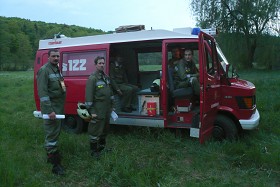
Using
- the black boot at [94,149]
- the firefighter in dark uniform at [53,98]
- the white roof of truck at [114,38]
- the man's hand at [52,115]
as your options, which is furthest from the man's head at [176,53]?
the man's hand at [52,115]

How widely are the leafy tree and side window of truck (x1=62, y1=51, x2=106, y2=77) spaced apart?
23.8 m

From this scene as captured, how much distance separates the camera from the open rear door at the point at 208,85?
5.57 metres

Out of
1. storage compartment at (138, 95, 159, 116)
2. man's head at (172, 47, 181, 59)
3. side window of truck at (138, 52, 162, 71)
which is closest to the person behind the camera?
storage compartment at (138, 95, 159, 116)

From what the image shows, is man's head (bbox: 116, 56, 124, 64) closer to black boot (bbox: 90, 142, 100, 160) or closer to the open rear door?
the open rear door

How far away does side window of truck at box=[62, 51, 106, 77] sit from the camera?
757 cm

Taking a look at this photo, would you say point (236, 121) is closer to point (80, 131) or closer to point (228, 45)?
point (80, 131)

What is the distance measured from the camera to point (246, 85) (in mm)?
6684

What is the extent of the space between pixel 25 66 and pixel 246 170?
93767 millimetres

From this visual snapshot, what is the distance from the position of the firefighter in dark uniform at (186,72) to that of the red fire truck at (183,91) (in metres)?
0.14

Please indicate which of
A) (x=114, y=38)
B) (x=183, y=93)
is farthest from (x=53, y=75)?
(x=183, y=93)

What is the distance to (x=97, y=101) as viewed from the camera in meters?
5.84

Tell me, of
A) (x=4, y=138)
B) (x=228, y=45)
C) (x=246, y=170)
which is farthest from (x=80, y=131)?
(x=228, y=45)

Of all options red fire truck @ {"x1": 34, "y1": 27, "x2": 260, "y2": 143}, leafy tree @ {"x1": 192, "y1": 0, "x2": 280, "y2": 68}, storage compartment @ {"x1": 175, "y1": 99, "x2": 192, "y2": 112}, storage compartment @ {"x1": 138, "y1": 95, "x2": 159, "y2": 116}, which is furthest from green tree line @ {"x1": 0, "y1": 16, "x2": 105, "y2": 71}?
storage compartment @ {"x1": 175, "y1": 99, "x2": 192, "y2": 112}

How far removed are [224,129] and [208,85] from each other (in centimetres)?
125
